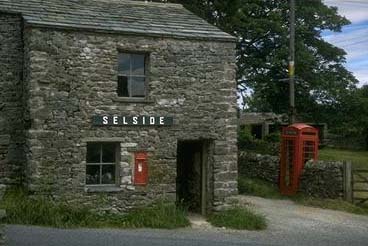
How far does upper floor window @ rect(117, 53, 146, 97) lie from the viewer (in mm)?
16453

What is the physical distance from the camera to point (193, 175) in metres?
18.3

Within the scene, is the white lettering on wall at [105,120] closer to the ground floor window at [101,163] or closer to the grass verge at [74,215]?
the ground floor window at [101,163]

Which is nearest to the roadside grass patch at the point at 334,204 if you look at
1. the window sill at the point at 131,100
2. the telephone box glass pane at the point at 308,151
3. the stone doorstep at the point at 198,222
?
the telephone box glass pane at the point at 308,151

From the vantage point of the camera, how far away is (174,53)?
16.8 meters

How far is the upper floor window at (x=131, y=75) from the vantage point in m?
16.5

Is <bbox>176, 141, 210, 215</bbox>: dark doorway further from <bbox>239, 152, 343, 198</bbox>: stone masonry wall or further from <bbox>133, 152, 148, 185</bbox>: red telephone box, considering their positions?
<bbox>239, 152, 343, 198</bbox>: stone masonry wall

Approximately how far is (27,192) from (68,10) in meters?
5.07

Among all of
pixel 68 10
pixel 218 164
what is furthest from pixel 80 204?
pixel 68 10

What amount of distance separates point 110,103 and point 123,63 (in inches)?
47.8

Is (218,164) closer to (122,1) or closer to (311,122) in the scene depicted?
(122,1)

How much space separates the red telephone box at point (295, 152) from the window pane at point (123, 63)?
7469 millimetres

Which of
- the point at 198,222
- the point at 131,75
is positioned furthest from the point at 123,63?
the point at 198,222

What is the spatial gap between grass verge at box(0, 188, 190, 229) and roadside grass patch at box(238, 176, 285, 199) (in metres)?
6.97

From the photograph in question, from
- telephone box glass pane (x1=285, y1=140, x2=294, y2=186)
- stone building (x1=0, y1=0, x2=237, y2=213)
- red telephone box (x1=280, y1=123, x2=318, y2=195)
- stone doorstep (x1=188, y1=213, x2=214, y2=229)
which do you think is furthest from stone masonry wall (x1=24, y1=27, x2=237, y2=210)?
telephone box glass pane (x1=285, y1=140, x2=294, y2=186)
